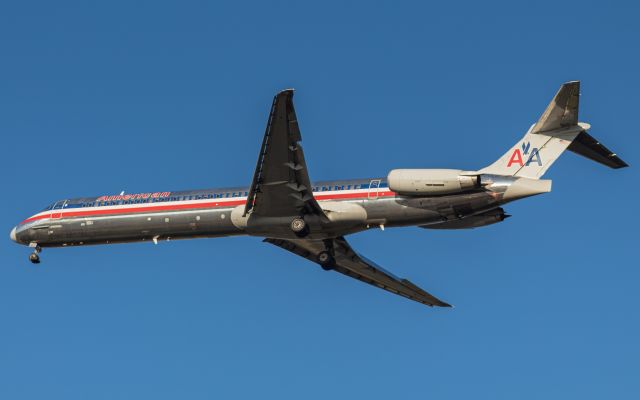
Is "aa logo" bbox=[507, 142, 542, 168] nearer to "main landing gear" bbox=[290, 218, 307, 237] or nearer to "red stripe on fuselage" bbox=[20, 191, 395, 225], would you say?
"red stripe on fuselage" bbox=[20, 191, 395, 225]

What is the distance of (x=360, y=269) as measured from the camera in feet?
158

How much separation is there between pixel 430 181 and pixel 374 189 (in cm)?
268

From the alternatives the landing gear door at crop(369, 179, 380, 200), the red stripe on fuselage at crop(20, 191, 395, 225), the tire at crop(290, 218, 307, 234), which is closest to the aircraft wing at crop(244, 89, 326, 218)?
the tire at crop(290, 218, 307, 234)

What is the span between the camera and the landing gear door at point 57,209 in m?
45.8

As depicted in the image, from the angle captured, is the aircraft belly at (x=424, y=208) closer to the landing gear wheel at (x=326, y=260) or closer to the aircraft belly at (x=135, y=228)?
the landing gear wheel at (x=326, y=260)

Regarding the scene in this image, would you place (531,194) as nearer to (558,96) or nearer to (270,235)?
(558,96)

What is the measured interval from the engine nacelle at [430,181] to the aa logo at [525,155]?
7.70ft

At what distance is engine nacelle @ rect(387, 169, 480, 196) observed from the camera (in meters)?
38.1

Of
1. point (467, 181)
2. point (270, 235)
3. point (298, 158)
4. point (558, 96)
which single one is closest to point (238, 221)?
point (270, 235)

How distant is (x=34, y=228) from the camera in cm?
4597

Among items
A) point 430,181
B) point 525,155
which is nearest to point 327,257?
point 430,181

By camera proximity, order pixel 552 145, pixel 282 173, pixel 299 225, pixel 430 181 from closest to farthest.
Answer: pixel 430 181, pixel 552 145, pixel 282 173, pixel 299 225

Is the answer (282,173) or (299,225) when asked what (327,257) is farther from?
(282,173)

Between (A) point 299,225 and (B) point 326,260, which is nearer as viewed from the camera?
(A) point 299,225
